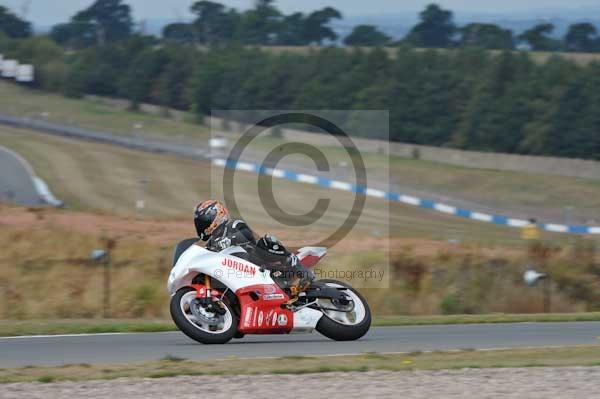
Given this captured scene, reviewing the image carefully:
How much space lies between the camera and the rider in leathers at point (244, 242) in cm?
1131

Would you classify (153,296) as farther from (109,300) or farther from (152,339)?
(152,339)

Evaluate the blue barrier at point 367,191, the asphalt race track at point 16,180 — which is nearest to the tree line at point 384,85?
the blue barrier at point 367,191

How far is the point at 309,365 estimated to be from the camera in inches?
387

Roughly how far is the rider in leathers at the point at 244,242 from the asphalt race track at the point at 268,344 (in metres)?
0.90

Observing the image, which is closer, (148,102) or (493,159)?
(493,159)

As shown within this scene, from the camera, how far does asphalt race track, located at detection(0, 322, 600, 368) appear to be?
35.2 ft

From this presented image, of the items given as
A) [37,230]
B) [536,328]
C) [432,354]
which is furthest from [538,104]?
[432,354]

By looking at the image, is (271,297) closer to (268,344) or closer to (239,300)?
(239,300)

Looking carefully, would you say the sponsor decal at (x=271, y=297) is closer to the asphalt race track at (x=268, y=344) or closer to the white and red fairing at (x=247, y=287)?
the white and red fairing at (x=247, y=287)

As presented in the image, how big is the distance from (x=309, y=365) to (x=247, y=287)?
67.5 inches

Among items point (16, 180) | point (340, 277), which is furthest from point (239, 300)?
point (16, 180)

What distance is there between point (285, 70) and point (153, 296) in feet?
140

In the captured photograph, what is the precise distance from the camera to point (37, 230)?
21.7 metres

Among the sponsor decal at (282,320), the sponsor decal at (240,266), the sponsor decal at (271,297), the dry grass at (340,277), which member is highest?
the sponsor decal at (240,266)
